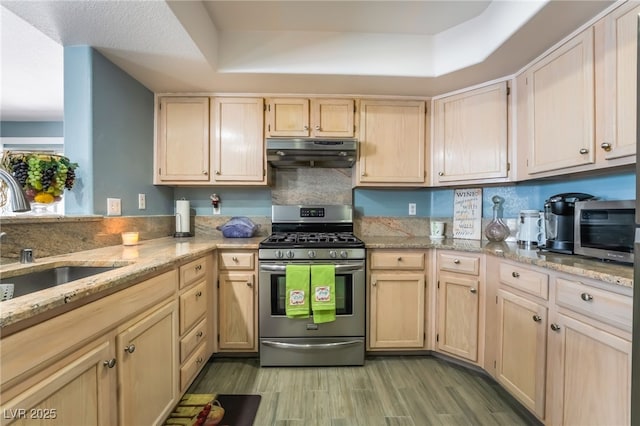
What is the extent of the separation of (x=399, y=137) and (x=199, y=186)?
6.22 feet

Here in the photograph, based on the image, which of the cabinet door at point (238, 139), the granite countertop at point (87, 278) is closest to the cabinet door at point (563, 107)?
the cabinet door at point (238, 139)

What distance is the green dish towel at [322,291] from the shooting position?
74.8 inches

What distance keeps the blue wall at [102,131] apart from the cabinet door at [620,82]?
285cm

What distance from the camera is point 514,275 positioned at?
1556mm

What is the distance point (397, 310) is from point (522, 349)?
785mm

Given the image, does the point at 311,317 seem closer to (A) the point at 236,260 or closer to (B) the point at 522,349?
(A) the point at 236,260

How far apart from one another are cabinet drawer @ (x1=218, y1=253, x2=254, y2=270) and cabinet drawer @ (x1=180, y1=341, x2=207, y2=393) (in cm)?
54

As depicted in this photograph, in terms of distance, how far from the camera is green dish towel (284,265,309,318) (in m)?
1.90

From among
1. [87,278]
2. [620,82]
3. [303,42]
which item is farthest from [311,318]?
[620,82]

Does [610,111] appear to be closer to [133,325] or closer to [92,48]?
[133,325]

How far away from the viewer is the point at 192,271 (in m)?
1.63

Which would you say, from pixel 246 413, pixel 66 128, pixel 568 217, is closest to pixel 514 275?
pixel 568 217

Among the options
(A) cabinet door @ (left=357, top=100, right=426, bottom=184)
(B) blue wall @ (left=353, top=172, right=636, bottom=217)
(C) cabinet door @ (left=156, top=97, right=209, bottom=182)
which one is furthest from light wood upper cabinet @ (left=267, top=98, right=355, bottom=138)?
(B) blue wall @ (left=353, top=172, right=636, bottom=217)

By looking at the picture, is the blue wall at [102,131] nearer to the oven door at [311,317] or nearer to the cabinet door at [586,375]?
the oven door at [311,317]
